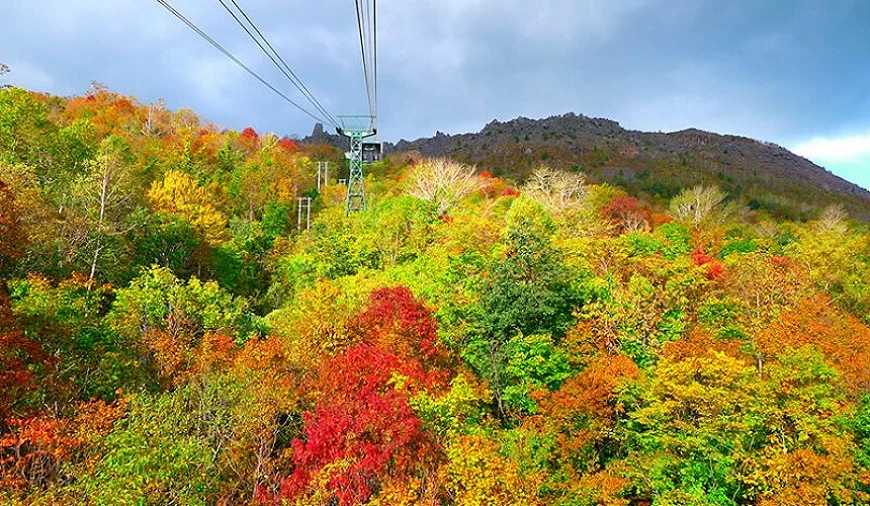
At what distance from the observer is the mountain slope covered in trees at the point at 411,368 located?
56.1 ft

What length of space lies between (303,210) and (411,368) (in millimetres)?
43798

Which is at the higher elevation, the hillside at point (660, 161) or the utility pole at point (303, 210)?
the hillside at point (660, 161)

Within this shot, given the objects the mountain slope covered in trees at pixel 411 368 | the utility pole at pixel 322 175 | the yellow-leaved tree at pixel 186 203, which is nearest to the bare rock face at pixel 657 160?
the utility pole at pixel 322 175

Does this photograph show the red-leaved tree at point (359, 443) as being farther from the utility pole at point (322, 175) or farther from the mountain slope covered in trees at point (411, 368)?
the utility pole at point (322, 175)

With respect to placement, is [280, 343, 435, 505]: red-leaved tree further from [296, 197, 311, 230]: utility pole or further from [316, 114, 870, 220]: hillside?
[316, 114, 870, 220]: hillside

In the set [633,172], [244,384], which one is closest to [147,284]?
[244,384]

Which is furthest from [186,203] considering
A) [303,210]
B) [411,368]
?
[411,368]

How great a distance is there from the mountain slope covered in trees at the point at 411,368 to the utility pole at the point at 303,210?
625 inches

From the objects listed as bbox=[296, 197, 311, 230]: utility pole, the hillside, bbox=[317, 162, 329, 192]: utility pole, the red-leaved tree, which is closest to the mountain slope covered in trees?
the red-leaved tree

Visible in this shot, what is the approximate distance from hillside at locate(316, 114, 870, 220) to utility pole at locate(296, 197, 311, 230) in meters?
50.5

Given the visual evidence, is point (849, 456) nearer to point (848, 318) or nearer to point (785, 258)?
point (848, 318)

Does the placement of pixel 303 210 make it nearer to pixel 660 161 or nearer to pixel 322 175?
pixel 322 175

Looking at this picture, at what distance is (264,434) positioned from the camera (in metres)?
19.3

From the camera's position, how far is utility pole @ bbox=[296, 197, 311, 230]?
5705 cm
